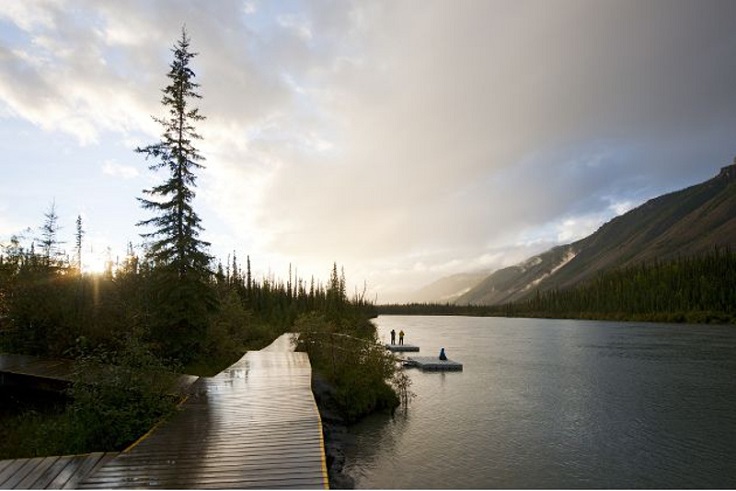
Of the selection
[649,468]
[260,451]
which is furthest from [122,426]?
[649,468]

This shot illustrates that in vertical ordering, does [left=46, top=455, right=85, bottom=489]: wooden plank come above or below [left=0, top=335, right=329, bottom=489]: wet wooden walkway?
below

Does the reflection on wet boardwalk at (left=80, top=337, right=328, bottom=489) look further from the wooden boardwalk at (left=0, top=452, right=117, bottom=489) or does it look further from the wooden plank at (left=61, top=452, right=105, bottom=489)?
the wooden boardwalk at (left=0, top=452, right=117, bottom=489)

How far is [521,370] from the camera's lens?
40812mm

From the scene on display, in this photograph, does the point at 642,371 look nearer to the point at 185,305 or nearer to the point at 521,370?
the point at 521,370

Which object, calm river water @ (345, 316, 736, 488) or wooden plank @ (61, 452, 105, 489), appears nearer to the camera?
wooden plank @ (61, 452, 105, 489)

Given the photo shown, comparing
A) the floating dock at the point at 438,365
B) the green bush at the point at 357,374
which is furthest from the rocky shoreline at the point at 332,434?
the floating dock at the point at 438,365

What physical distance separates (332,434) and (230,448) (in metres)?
9.93

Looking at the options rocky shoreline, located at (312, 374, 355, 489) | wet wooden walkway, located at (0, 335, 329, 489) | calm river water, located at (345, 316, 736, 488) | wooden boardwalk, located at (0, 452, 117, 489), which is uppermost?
wet wooden walkway, located at (0, 335, 329, 489)

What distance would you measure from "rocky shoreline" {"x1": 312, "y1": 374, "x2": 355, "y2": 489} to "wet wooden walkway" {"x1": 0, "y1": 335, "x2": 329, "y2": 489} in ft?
7.77

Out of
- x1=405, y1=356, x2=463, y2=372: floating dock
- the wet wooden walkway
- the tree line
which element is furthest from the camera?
the tree line

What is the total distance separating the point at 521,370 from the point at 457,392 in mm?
11721

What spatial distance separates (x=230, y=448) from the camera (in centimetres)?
1025

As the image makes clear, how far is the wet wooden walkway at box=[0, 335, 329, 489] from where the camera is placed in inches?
331

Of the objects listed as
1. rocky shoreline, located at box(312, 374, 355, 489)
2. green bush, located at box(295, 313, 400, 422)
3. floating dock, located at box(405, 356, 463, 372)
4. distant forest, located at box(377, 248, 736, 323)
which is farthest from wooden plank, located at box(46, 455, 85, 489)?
distant forest, located at box(377, 248, 736, 323)
